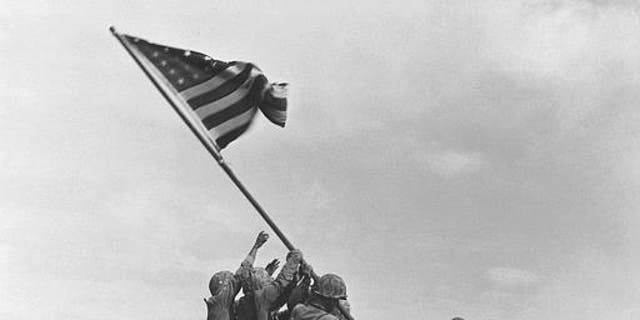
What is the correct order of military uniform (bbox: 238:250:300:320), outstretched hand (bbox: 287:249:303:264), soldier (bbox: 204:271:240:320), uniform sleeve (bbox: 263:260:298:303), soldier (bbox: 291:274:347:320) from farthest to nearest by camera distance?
1. soldier (bbox: 204:271:240:320)
2. military uniform (bbox: 238:250:300:320)
3. uniform sleeve (bbox: 263:260:298:303)
4. outstretched hand (bbox: 287:249:303:264)
5. soldier (bbox: 291:274:347:320)

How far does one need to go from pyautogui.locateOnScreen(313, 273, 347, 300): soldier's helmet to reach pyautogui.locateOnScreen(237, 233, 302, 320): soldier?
1.28 m

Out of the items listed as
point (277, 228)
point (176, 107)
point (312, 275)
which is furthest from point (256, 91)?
point (312, 275)

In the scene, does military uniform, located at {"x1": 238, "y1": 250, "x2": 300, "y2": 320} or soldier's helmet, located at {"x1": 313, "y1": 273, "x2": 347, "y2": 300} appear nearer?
soldier's helmet, located at {"x1": 313, "y1": 273, "x2": 347, "y2": 300}

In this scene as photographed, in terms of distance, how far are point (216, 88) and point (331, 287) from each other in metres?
3.68

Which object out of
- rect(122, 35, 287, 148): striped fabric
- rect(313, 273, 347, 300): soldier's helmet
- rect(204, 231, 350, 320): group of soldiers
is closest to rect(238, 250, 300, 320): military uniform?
rect(204, 231, 350, 320): group of soldiers

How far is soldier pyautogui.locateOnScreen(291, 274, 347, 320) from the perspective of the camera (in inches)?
546

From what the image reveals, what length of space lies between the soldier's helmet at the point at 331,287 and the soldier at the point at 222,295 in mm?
2422

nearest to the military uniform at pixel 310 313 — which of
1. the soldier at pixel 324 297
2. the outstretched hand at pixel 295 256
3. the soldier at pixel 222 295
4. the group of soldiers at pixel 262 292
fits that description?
the soldier at pixel 324 297

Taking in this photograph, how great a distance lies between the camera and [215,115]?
13.7 m

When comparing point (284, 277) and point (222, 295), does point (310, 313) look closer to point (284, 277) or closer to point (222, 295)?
point (284, 277)

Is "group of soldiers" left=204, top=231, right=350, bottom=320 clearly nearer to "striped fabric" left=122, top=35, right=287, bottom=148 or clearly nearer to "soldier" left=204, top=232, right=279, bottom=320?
"soldier" left=204, top=232, right=279, bottom=320

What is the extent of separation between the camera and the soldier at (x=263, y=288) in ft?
50.6

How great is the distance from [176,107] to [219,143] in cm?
87

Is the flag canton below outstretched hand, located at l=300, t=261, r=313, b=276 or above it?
above
